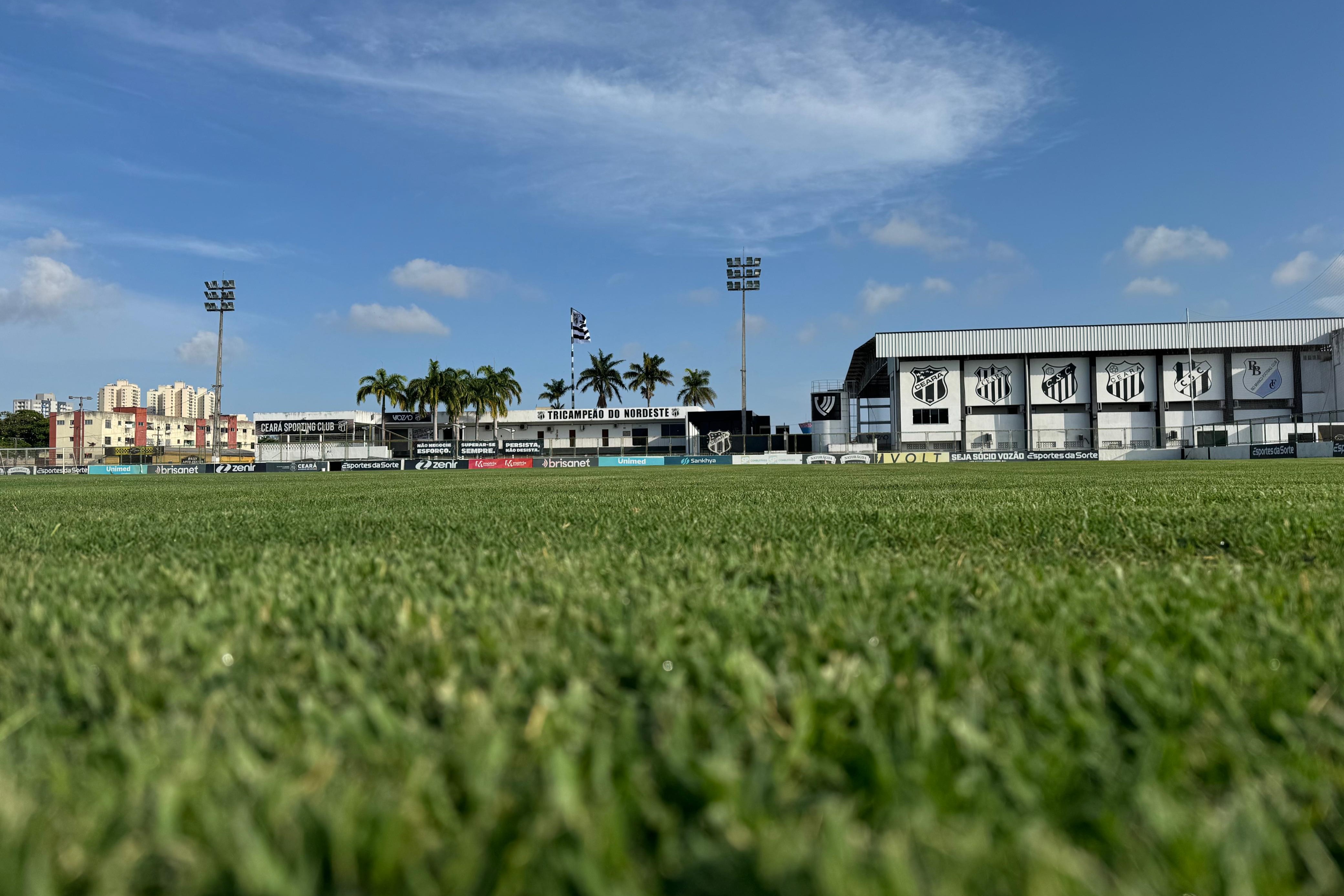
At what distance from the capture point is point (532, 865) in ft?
2.15

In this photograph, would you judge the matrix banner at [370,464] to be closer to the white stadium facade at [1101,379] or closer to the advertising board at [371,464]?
the advertising board at [371,464]

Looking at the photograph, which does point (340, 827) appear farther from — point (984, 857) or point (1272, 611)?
point (1272, 611)

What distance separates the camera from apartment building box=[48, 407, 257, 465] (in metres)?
109

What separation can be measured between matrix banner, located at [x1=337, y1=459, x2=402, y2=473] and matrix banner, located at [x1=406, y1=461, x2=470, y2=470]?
1.82ft

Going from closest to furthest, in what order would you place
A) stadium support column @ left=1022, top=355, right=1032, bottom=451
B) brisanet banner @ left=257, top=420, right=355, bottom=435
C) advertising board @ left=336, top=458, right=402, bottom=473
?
advertising board @ left=336, top=458, right=402, bottom=473 < stadium support column @ left=1022, top=355, right=1032, bottom=451 < brisanet banner @ left=257, top=420, right=355, bottom=435

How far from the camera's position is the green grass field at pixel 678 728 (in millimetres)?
662

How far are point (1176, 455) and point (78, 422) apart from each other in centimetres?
12506

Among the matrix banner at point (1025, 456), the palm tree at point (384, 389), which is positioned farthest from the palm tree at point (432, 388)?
the matrix banner at point (1025, 456)

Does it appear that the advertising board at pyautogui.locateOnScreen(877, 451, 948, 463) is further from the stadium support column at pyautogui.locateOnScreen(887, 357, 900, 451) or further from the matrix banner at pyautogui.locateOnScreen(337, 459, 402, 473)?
the matrix banner at pyautogui.locateOnScreen(337, 459, 402, 473)

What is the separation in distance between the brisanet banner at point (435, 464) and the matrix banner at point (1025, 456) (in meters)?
25.4

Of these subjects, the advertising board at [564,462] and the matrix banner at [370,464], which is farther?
the matrix banner at [370,464]

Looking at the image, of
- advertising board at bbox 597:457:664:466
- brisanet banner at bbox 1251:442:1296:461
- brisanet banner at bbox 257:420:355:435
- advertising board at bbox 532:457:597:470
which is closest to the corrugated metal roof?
brisanet banner at bbox 1251:442:1296:461

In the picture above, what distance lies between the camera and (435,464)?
42.3 metres

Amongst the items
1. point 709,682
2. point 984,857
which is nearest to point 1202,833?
point 984,857
